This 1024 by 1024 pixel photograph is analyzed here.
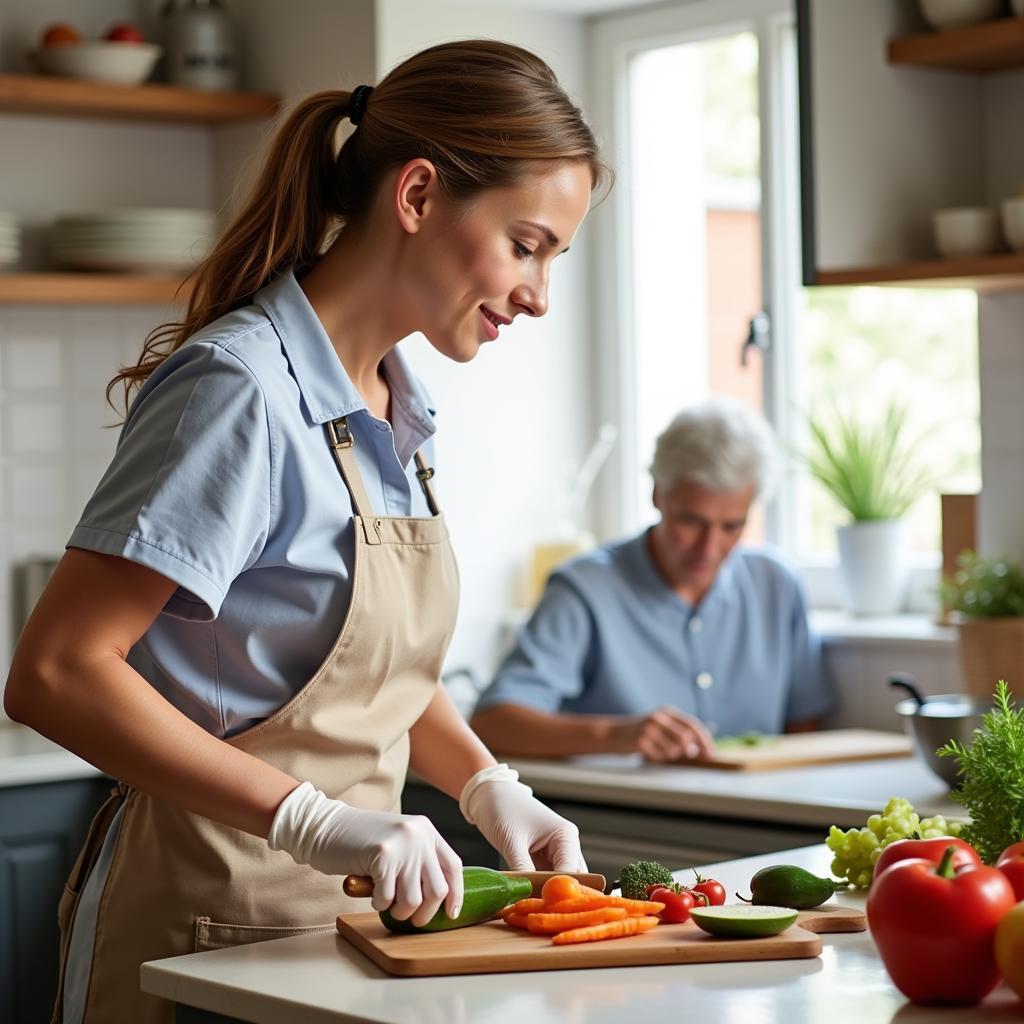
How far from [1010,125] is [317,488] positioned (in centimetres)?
191

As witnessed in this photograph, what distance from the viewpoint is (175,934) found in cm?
173

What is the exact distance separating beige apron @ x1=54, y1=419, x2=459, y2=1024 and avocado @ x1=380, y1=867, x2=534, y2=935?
0.22m

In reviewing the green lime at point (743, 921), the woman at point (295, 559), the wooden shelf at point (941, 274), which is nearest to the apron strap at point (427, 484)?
the woman at point (295, 559)

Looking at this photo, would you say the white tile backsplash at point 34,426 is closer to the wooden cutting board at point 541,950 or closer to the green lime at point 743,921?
the wooden cutting board at point 541,950

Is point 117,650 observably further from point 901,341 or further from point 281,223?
point 901,341

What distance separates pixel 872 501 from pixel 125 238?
155cm

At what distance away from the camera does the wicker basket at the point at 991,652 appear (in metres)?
2.91

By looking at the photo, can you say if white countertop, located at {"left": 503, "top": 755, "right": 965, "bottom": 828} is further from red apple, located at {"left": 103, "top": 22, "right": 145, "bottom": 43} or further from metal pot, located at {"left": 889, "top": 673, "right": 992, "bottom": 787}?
red apple, located at {"left": 103, "top": 22, "right": 145, "bottom": 43}

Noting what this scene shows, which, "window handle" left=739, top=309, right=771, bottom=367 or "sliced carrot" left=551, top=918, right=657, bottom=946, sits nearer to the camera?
"sliced carrot" left=551, top=918, right=657, bottom=946

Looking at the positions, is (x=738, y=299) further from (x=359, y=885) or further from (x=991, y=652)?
(x=359, y=885)

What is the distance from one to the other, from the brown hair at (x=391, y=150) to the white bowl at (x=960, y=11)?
1246 mm

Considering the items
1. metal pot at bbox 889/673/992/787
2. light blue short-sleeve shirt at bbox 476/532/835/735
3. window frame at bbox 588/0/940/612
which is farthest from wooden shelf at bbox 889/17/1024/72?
metal pot at bbox 889/673/992/787

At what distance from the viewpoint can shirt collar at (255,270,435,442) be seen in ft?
5.67

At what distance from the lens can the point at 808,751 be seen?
9.68 ft
